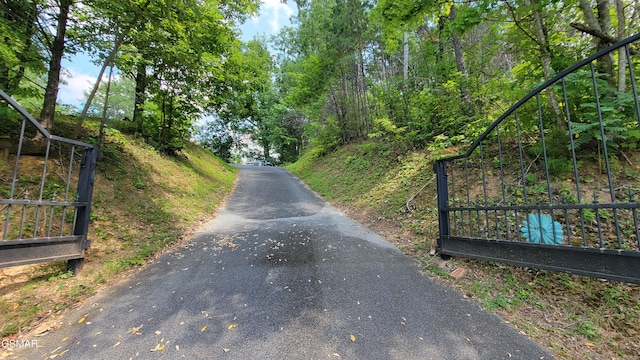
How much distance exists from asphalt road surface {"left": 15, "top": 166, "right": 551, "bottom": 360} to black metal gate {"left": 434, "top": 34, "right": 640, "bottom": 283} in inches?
29.2

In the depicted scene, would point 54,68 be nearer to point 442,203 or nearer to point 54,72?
point 54,72

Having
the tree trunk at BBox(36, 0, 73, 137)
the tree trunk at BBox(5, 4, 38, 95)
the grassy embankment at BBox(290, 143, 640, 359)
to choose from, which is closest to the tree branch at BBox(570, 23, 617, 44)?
the grassy embankment at BBox(290, 143, 640, 359)

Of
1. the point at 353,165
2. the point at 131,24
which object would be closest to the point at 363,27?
the point at 353,165

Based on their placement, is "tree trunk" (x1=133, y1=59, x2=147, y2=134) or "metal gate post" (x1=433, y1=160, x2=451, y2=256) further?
"tree trunk" (x1=133, y1=59, x2=147, y2=134)

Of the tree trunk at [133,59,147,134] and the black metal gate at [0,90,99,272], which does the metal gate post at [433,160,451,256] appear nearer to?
the black metal gate at [0,90,99,272]

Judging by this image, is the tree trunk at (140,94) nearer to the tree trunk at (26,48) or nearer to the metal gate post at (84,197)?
the tree trunk at (26,48)

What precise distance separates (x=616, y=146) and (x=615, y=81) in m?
0.84

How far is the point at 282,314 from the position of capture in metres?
2.40

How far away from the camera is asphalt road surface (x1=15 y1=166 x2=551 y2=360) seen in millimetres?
1958

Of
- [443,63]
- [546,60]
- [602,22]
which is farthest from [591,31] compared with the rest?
[443,63]

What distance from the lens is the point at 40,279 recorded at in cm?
282

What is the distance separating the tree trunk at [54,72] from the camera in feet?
14.3

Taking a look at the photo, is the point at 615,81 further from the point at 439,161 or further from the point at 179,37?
the point at 179,37

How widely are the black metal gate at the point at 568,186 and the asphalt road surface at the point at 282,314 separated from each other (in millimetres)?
741
